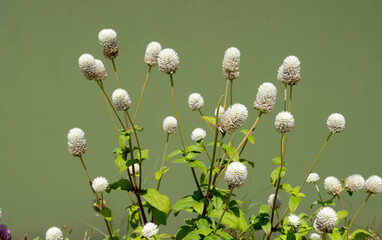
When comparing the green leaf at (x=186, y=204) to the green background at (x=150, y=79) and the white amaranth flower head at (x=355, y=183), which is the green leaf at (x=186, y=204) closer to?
the white amaranth flower head at (x=355, y=183)

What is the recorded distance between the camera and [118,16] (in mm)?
2068

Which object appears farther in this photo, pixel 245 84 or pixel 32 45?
pixel 245 84

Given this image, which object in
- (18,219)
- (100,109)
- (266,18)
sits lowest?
(18,219)

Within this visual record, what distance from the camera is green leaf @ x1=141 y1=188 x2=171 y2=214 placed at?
1301 mm

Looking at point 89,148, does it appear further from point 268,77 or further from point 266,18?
point 266,18

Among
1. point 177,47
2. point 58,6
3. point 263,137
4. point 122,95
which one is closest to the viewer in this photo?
point 122,95

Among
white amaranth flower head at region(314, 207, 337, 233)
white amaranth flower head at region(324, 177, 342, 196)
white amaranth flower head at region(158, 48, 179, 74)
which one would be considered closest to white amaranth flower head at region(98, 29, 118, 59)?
white amaranth flower head at region(158, 48, 179, 74)

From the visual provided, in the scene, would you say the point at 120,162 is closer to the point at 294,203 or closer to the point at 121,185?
the point at 121,185

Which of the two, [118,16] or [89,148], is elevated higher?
[118,16]

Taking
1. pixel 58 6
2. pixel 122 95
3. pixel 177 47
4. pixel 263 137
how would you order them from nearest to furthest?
1. pixel 122 95
2. pixel 58 6
3. pixel 177 47
4. pixel 263 137

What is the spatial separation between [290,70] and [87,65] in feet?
2.54

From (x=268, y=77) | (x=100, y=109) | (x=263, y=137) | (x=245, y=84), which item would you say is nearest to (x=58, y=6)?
(x=100, y=109)

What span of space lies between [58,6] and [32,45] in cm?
31

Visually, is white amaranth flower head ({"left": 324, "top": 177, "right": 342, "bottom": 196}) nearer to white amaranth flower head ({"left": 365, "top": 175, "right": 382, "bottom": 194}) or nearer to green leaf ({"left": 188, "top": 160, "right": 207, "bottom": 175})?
white amaranth flower head ({"left": 365, "top": 175, "right": 382, "bottom": 194})
